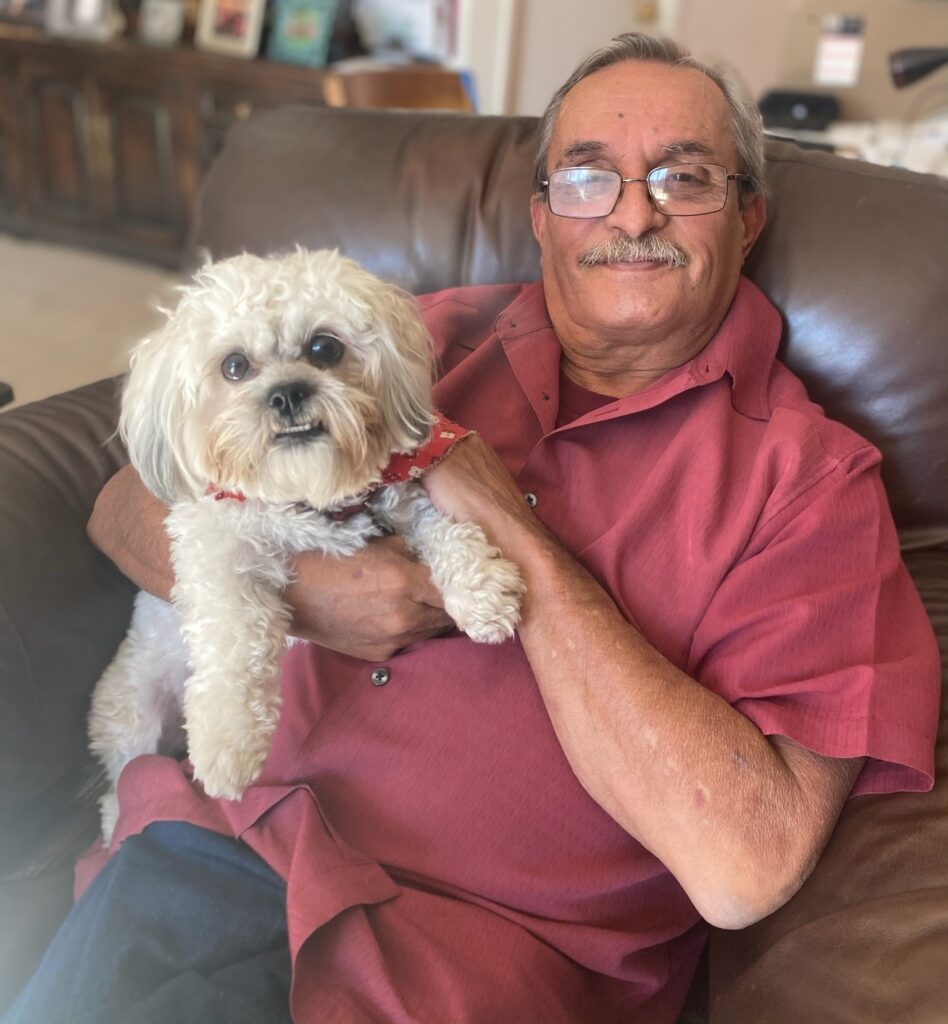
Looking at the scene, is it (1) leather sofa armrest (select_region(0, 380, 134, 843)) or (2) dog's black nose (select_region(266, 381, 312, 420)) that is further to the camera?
(1) leather sofa armrest (select_region(0, 380, 134, 843))

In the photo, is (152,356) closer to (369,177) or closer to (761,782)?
(369,177)

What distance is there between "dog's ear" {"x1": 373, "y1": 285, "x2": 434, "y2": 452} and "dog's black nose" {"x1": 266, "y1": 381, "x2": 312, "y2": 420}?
135 mm

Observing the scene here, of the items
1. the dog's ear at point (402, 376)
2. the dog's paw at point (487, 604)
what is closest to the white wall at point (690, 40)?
the dog's ear at point (402, 376)

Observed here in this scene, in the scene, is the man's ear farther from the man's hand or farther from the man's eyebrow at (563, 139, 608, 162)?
the man's hand

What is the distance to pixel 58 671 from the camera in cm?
129

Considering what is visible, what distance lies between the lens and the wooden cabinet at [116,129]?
4.38m

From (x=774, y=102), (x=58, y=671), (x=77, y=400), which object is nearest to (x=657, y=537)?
(x=58, y=671)

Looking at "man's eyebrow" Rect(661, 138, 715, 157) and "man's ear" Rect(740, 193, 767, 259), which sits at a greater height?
"man's eyebrow" Rect(661, 138, 715, 157)

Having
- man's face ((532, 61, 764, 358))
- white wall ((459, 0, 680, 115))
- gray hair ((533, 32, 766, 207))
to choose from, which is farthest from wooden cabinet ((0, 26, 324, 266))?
man's face ((532, 61, 764, 358))

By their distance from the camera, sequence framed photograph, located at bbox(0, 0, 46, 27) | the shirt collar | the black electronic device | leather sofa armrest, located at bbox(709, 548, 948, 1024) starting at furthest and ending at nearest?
framed photograph, located at bbox(0, 0, 46, 27) < the black electronic device < the shirt collar < leather sofa armrest, located at bbox(709, 548, 948, 1024)

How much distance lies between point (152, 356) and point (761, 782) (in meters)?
0.93

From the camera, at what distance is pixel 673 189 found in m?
1.35

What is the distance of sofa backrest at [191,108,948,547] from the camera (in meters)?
1.37

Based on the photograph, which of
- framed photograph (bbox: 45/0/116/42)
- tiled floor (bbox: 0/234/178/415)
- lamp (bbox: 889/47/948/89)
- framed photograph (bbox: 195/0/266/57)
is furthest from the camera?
framed photograph (bbox: 45/0/116/42)
